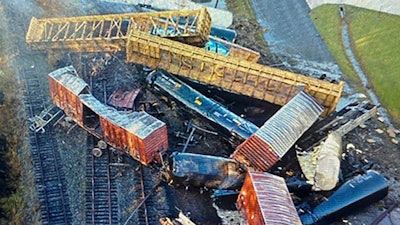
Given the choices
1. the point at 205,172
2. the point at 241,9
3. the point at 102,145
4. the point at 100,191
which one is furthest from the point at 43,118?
the point at 241,9

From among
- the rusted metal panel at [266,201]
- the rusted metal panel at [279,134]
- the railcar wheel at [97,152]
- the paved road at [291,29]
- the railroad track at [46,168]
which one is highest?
the paved road at [291,29]

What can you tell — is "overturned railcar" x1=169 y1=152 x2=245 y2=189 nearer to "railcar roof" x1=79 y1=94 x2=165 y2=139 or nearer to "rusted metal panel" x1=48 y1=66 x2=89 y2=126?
"railcar roof" x1=79 y1=94 x2=165 y2=139

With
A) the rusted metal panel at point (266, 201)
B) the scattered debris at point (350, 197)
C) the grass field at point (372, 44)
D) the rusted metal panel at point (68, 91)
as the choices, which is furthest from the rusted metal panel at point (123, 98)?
the grass field at point (372, 44)

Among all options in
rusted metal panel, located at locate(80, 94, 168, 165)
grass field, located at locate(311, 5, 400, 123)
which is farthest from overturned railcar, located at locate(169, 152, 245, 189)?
grass field, located at locate(311, 5, 400, 123)

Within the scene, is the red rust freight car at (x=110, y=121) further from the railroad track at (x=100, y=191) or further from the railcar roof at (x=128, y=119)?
the railroad track at (x=100, y=191)

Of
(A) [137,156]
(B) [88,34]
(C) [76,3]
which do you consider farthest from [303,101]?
(C) [76,3]

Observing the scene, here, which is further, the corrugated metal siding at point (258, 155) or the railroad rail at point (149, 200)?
the corrugated metal siding at point (258, 155)
